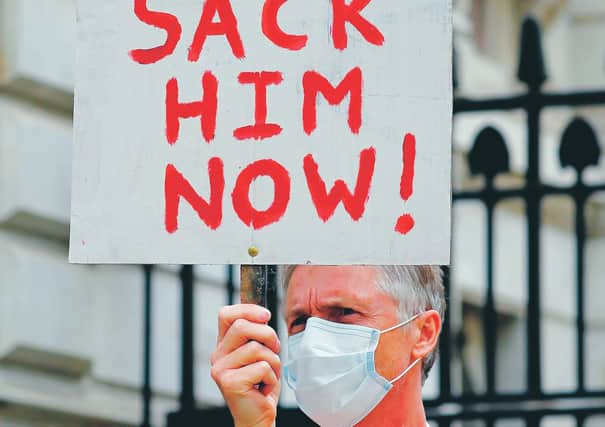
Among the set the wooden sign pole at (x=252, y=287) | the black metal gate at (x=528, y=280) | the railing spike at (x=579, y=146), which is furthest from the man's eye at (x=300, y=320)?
the railing spike at (x=579, y=146)

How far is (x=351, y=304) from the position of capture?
5863mm

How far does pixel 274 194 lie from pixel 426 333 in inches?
30.5

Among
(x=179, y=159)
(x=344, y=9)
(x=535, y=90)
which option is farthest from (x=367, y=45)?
(x=535, y=90)

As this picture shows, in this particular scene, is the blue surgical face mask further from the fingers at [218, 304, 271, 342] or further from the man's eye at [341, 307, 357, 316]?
the fingers at [218, 304, 271, 342]

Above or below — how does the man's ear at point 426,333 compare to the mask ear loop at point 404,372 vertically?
above

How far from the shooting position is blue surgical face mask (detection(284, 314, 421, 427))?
5.77 metres

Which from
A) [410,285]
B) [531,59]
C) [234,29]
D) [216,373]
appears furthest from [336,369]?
[531,59]

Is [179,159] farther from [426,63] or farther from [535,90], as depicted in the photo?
[535,90]

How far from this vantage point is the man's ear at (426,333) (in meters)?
5.88

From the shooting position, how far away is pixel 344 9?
541 cm

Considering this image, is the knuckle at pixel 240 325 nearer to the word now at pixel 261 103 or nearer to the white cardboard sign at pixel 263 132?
the white cardboard sign at pixel 263 132

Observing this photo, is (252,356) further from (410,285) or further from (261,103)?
(410,285)

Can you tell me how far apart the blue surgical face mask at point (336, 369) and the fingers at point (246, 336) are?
24.9 inches

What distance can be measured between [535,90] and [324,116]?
278 cm
